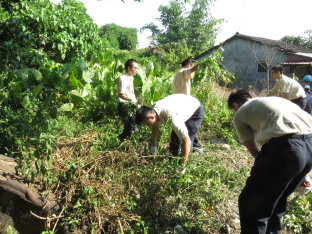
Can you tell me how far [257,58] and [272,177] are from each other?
16.6m

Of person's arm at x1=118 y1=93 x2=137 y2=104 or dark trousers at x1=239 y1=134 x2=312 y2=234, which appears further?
person's arm at x1=118 y1=93 x2=137 y2=104

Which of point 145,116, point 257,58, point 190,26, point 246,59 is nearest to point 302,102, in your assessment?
point 145,116

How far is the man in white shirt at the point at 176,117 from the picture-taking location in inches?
122

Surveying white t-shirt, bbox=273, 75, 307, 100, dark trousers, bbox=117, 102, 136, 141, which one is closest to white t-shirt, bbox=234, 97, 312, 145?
dark trousers, bbox=117, 102, 136, 141

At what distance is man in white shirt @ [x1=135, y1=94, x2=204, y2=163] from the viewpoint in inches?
122

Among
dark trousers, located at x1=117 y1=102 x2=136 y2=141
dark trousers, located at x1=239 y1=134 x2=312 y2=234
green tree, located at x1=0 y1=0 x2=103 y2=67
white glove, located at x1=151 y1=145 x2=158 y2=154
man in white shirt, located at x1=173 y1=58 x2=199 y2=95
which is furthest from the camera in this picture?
green tree, located at x1=0 y1=0 x2=103 y2=67

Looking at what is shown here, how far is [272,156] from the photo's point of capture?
212cm

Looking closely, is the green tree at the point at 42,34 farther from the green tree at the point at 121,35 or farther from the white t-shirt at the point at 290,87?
the green tree at the point at 121,35

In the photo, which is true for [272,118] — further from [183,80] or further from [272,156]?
[183,80]

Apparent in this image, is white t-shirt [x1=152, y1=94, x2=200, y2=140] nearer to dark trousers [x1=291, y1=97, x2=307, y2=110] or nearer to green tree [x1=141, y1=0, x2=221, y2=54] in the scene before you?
dark trousers [x1=291, y1=97, x2=307, y2=110]

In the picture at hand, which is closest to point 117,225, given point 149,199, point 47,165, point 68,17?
point 149,199

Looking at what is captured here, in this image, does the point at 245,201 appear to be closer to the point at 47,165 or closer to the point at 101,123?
the point at 47,165

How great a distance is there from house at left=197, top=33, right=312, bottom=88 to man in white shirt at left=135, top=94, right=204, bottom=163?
1253cm

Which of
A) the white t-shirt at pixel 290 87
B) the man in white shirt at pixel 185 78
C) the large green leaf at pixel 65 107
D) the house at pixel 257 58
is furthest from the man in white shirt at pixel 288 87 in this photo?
the house at pixel 257 58
